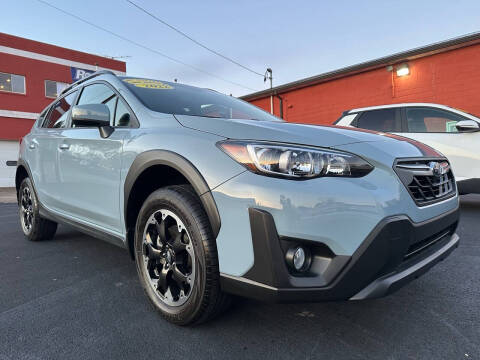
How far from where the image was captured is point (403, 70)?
10.0 m

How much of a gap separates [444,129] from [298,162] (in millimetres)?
4609

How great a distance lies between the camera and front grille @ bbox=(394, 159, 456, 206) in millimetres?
1566

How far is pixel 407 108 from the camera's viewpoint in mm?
5262

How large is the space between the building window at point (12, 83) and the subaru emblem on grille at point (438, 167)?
64.3 feet

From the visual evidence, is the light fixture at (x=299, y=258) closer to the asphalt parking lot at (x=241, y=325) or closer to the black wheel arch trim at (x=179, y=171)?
the black wheel arch trim at (x=179, y=171)

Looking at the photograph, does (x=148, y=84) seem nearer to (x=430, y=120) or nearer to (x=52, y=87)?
(x=430, y=120)

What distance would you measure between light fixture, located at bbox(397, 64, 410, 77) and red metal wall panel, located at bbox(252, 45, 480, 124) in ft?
0.42

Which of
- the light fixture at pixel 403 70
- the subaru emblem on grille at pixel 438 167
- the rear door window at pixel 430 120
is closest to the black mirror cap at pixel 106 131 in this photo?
the subaru emblem on grille at pixel 438 167

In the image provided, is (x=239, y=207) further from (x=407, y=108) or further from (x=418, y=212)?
(x=407, y=108)

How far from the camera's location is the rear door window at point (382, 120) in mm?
5340

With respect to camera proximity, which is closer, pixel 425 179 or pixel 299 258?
pixel 299 258

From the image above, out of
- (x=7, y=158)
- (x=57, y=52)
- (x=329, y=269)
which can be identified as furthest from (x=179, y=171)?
(x=57, y=52)

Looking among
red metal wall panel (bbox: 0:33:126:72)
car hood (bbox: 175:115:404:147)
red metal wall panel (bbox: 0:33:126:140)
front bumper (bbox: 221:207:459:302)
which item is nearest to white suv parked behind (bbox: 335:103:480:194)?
car hood (bbox: 175:115:404:147)

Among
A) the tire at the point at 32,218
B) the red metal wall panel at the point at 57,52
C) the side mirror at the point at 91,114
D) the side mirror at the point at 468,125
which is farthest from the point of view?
the red metal wall panel at the point at 57,52
